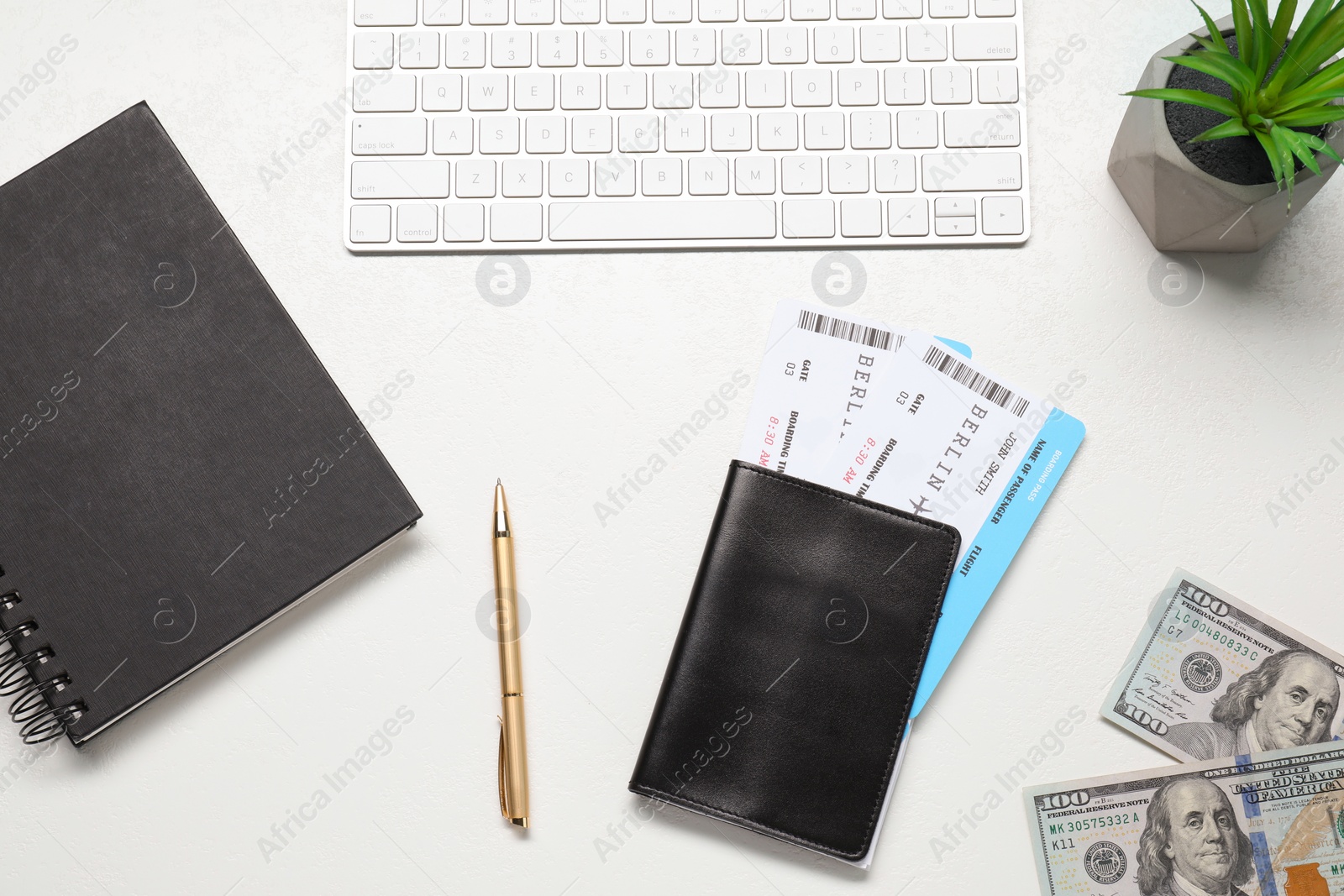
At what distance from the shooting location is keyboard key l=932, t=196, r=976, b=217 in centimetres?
86

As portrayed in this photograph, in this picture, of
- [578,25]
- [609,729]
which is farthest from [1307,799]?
[578,25]

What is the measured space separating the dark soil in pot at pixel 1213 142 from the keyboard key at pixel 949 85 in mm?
171

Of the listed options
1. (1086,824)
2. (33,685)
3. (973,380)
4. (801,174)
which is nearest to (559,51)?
(801,174)

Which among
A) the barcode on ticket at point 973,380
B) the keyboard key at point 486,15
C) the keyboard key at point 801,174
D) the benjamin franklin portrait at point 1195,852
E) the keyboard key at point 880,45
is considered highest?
the keyboard key at point 486,15

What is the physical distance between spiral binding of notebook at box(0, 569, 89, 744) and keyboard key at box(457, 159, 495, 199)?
54 centimetres

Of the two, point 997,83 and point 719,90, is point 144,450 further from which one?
point 997,83

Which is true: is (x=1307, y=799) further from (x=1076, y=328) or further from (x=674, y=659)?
(x=674, y=659)

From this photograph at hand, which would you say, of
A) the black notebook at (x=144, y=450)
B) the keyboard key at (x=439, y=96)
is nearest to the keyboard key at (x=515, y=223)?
the keyboard key at (x=439, y=96)

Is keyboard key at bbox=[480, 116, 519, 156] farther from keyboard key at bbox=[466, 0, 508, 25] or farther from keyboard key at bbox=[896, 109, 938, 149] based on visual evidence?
keyboard key at bbox=[896, 109, 938, 149]

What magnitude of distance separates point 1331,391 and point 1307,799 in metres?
0.37

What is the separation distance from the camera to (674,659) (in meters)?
0.83

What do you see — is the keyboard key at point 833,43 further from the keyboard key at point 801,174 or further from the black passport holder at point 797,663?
the black passport holder at point 797,663

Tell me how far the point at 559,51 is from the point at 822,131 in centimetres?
26

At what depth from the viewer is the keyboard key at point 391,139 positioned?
2.85 feet
